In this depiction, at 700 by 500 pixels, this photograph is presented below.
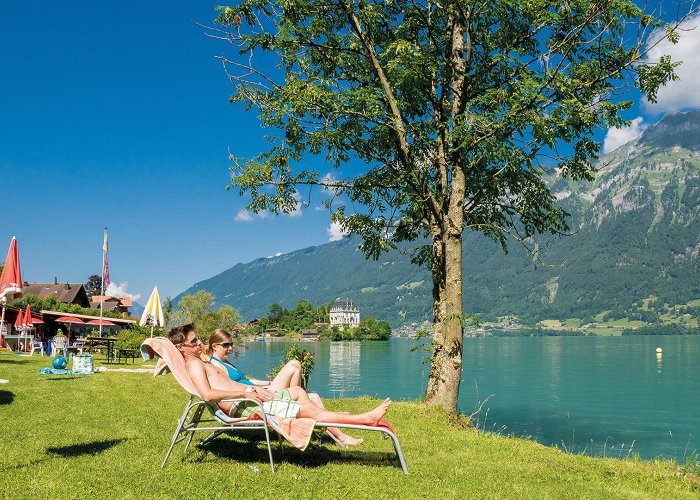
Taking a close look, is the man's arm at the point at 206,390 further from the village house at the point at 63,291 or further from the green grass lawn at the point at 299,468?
the village house at the point at 63,291

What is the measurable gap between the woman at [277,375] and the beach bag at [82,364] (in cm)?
1194

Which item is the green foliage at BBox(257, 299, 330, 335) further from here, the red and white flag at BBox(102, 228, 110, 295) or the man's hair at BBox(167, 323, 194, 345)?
the man's hair at BBox(167, 323, 194, 345)

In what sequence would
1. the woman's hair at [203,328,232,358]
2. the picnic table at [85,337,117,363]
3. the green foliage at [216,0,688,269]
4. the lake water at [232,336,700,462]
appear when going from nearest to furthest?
the woman's hair at [203,328,232,358] → the green foliage at [216,0,688,269] → the lake water at [232,336,700,462] → the picnic table at [85,337,117,363]

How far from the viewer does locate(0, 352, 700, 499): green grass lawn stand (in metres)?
4.98

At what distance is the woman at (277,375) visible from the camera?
6.36 meters

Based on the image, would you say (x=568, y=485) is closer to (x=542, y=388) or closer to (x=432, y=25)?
(x=432, y=25)

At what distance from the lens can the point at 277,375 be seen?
6492 mm

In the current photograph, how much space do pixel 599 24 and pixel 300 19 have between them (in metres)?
5.22

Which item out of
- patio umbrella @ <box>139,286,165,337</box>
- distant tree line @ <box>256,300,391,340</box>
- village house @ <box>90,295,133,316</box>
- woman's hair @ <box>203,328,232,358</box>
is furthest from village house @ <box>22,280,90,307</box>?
distant tree line @ <box>256,300,391,340</box>

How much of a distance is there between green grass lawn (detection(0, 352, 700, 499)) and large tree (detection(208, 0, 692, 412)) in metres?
3.30

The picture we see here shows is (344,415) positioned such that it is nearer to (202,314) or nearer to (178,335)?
(178,335)

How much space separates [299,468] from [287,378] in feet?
3.58

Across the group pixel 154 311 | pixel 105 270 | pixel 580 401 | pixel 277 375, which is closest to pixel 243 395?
pixel 277 375

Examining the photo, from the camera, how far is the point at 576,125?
33.3ft
